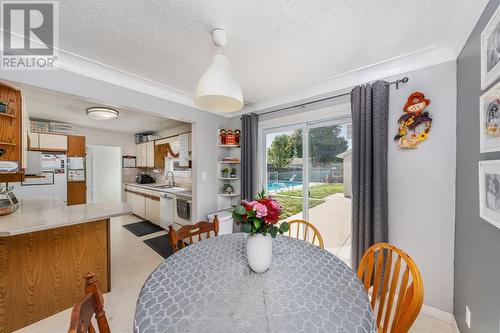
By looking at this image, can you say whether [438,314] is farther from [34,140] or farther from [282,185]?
[34,140]

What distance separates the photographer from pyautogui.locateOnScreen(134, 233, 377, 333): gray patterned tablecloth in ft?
2.48

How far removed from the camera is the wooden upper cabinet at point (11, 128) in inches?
70.0

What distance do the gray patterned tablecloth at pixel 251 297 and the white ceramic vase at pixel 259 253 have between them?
43 millimetres

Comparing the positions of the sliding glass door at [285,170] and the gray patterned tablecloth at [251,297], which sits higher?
the sliding glass door at [285,170]

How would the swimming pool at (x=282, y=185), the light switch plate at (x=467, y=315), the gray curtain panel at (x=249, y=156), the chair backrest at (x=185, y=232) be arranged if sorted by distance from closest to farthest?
1. the light switch plate at (x=467, y=315)
2. the chair backrest at (x=185, y=232)
3. the swimming pool at (x=282, y=185)
4. the gray curtain panel at (x=249, y=156)

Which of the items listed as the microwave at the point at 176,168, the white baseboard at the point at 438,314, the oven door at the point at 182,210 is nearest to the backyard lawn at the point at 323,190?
the white baseboard at the point at 438,314

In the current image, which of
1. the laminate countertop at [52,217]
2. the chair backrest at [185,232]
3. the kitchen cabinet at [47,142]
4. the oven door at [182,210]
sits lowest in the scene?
the oven door at [182,210]

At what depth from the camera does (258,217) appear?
108 cm

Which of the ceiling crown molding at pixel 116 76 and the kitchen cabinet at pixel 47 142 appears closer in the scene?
the ceiling crown molding at pixel 116 76

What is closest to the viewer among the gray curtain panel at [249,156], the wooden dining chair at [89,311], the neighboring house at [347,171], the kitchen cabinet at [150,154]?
the wooden dining chair at [89,311]

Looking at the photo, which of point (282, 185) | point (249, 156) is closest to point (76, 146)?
point (249, 156)

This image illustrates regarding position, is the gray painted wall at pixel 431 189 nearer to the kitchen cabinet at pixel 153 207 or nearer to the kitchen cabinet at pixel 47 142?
the kitchen cabinet at pixel 153 207

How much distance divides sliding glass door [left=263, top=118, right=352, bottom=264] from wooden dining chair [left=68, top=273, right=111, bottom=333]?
2347 mm

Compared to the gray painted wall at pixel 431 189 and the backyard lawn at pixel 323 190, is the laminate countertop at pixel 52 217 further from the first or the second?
the gray painted wall at pixel 431 189
